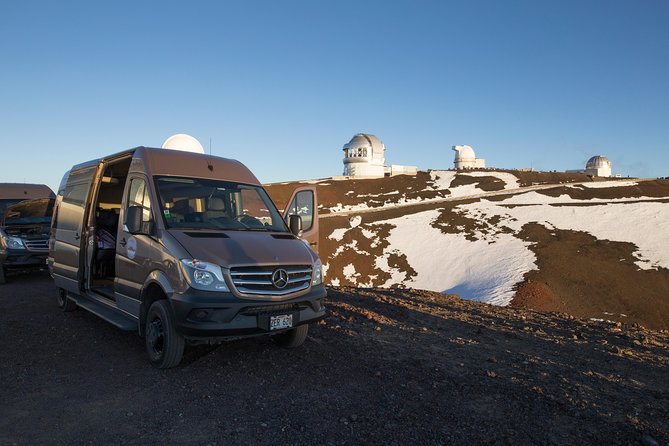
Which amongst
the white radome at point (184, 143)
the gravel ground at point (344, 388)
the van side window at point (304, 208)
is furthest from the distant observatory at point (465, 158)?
the gravel ground at point (344, 388)

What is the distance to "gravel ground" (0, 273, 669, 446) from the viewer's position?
4.28 metres

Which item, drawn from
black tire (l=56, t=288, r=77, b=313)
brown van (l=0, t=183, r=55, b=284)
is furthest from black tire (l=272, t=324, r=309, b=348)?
brown van (l=0, t=183, r=55, b=284)

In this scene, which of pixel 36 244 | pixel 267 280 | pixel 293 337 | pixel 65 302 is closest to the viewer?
pixel 267 280

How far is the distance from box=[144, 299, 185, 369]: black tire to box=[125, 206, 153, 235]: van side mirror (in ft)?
3.51

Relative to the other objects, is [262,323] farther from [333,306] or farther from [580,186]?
[580,186]

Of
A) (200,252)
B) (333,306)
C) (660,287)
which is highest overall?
(200,252)

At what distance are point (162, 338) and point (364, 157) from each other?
81.3 m

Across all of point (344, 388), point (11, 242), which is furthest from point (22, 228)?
point (344, 388)

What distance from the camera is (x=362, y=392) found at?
529cm

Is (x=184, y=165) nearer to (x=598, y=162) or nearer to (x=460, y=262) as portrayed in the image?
(x=460, y=262)

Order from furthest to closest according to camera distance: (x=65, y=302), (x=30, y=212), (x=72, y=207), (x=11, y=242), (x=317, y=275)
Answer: (x=30, y=212)
(x=11, y=242)
(x=65, y=302)
(x=72, y=207)
(x=317, y=275)

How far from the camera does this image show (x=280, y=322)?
584 centimetres

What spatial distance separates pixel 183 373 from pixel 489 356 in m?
4.56

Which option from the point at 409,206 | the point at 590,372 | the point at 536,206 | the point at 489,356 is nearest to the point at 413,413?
the point at 489,356
